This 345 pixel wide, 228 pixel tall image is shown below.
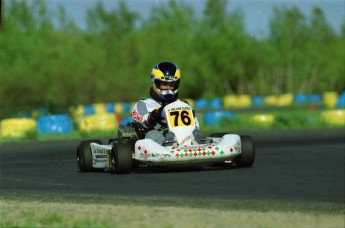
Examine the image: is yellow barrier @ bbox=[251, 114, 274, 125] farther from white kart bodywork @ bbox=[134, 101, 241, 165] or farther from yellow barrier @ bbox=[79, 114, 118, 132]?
white kart bodywork @ bbox=[134, 101, 241, 165]

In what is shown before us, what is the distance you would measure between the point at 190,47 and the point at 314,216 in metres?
47.8

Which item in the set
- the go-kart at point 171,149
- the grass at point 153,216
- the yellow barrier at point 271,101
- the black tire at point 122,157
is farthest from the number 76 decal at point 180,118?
the yellow barrier at point 271,101

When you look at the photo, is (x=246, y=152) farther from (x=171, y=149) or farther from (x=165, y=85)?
(x=165, y=85)

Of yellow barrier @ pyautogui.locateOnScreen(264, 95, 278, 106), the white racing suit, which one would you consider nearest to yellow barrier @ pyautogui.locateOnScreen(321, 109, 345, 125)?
the white racing suit

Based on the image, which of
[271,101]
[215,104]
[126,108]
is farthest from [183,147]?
[271,101]

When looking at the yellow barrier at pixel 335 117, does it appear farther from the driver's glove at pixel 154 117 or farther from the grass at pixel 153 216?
the grass at pixel 153 216

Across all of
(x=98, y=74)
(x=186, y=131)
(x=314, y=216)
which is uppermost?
(x=98, y=74)

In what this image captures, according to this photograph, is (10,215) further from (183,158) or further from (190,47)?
(190,47)

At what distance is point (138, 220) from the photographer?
6.75m

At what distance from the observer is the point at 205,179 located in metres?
9.72

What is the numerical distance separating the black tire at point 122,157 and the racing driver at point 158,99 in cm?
62

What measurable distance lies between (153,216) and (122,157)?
3460 mm

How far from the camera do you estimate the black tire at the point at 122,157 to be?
33.9 ft

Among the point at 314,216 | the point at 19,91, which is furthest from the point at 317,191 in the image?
the point at 19,91
